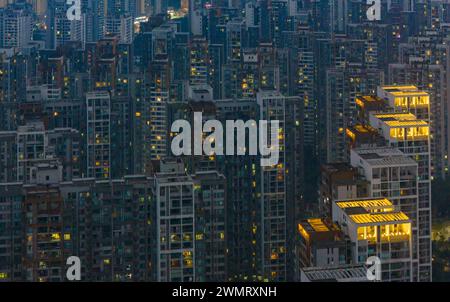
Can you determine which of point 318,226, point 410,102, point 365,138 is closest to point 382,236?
point 318,226

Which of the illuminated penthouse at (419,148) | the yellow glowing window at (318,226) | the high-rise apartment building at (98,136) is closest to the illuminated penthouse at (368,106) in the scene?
the illuminated penthouse at (419,148)

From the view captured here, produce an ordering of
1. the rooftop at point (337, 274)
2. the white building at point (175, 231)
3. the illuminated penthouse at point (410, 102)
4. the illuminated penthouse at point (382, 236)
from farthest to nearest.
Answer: the illuminated penthouse at point (410, 102) → the white building at point (175, 231) → the illuminated penthouse at point (382, 236) → the rooftop at point (337, 274)

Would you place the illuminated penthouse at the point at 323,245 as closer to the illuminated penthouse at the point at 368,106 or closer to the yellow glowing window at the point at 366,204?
the yellow glowing window at the point at 366,204

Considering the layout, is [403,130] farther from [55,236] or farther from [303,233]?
[55,236]

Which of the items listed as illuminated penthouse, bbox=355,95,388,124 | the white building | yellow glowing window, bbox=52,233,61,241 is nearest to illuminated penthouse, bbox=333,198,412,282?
the white building

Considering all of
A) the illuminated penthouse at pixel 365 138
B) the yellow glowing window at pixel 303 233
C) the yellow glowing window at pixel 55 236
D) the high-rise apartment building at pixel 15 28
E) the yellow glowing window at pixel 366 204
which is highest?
the high-rise apartment building at pixel 15 28

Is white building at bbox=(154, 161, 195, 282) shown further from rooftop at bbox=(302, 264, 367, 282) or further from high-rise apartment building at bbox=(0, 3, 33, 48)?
high-rise apartment building at bbox=(0, 3, 33, 48)
